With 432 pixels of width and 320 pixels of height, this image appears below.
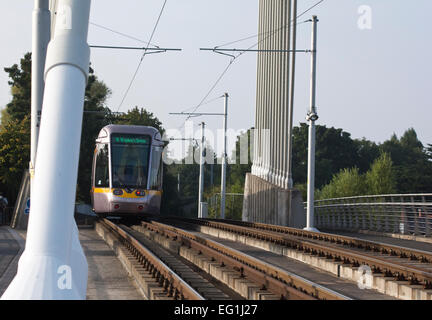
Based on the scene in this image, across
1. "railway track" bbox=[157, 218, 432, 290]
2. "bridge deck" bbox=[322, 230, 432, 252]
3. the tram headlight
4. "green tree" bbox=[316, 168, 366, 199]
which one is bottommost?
"railway track" bbox=[157, 218, 432, 290]

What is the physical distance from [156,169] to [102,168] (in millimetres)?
1749

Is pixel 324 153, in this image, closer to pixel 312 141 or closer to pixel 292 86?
pixel 292 86

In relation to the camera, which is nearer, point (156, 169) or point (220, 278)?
point (220, 278)

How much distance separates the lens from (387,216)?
23266 millimetres

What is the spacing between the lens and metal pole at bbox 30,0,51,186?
12.1 metres

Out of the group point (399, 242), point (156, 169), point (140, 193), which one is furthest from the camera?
point (156, 169)

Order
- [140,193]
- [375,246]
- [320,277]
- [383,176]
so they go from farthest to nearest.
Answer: [383,176] → [140,193] → [375,246] → [320,277]

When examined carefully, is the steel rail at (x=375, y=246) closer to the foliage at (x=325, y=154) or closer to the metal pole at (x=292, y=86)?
the metal pole at (x=292, y=86)

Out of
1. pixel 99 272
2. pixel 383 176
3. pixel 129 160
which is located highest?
pixel 383 176

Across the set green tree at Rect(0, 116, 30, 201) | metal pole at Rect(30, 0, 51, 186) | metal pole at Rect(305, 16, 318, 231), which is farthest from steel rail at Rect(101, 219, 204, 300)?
green tree at Rect(0, 116, 30, 201)

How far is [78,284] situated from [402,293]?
214 inches

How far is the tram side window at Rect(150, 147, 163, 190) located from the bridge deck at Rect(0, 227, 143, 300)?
6058 millimetres

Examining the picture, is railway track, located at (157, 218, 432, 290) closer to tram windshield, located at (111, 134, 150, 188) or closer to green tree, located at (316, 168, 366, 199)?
tram windshield, located at (111, 134, 150, 188)

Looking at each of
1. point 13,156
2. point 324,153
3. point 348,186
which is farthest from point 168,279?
point 324,153
